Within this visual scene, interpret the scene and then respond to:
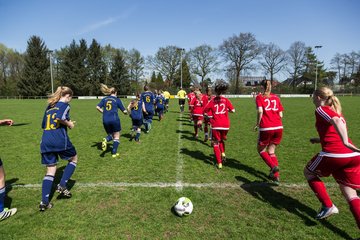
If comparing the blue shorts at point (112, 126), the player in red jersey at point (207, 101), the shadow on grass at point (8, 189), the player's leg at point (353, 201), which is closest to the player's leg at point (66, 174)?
the shadow on grass at point (8, 189)

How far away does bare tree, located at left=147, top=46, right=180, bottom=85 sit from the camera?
6612cm

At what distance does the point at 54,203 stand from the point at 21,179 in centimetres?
168

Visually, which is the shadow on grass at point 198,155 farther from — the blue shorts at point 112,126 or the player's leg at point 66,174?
the player's leg at point 66,174

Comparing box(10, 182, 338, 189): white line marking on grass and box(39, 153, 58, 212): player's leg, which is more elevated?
box(39, 153, 58, 212): player's leg

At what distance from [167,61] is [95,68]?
57.6ft

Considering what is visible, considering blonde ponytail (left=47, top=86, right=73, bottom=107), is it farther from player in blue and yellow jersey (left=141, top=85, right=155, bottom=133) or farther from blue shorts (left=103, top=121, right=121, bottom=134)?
player in blue and yellow jersey (left=141, top=85, right=155, bottom=133)

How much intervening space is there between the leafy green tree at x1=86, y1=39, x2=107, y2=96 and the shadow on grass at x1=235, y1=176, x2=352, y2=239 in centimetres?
5926

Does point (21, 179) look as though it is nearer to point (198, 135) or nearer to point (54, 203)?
point (54, 203)

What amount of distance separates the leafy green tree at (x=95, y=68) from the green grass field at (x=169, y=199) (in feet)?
181

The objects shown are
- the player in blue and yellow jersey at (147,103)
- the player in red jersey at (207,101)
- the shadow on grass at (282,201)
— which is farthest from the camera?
the player in blue and yellow jersey at (147,103)

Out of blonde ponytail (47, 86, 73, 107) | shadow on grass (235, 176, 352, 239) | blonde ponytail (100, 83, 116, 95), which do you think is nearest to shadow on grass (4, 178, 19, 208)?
blonde ponytail (47, 86, 73, 107)

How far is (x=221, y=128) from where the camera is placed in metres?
6.29

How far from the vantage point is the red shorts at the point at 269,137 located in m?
5.28

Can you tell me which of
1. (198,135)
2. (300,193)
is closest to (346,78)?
(198,135)
